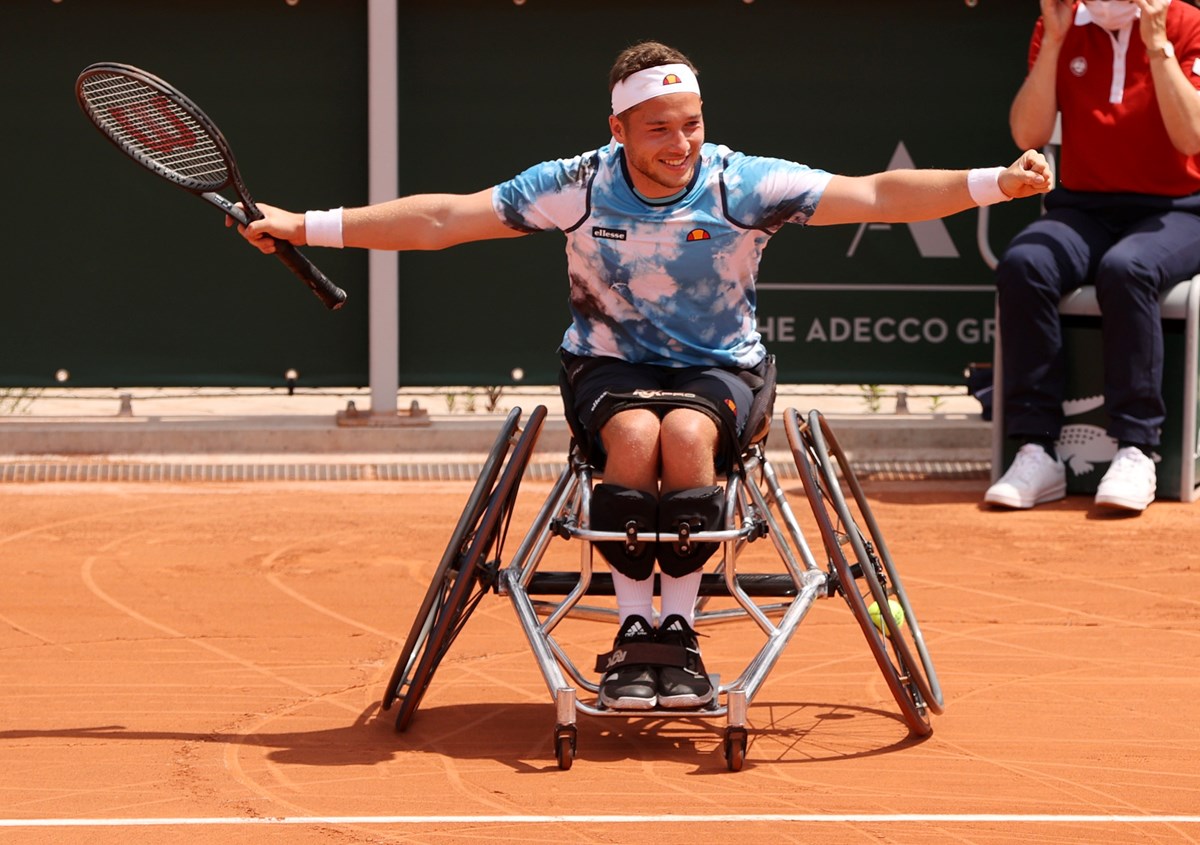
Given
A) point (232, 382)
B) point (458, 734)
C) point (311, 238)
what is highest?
point (311, 238)

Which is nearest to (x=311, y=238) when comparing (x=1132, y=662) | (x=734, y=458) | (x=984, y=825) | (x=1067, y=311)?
(x=734, y=458)

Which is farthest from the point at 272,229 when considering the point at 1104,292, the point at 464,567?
the point at 1104,292

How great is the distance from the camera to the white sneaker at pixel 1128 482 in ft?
24.1

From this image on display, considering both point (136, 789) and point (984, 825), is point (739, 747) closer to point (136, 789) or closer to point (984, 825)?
point (984, 825)

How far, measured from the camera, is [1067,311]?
7.72m

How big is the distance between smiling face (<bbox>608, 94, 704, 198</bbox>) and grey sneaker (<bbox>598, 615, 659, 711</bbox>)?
1.03 meters

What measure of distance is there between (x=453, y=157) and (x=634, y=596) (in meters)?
4.66

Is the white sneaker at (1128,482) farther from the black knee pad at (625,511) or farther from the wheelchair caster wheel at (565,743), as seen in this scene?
the wheelchair caster wheel at (565,743)

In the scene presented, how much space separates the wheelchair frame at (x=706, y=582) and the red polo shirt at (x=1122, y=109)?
3.37 meters

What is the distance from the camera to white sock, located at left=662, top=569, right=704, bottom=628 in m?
4.54

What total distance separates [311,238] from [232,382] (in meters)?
4.29

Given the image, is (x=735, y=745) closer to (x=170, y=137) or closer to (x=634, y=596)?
(x=634, y=596)

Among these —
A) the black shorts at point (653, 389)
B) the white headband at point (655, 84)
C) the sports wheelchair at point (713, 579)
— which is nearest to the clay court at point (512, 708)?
the sports wheelchair at point (713, 579)

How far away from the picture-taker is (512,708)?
4.84 metres
